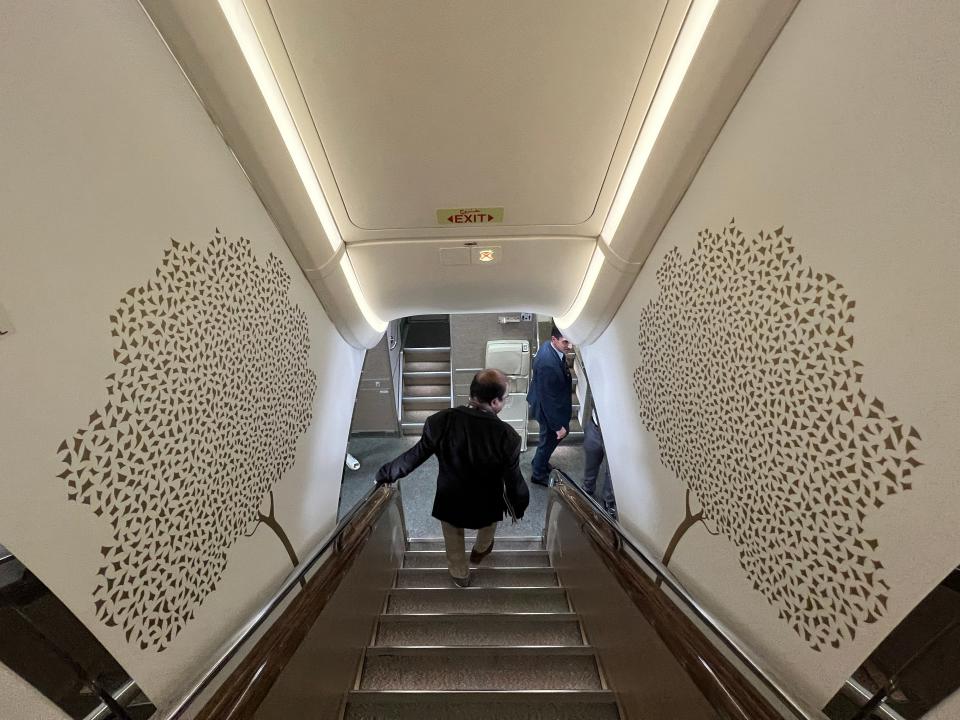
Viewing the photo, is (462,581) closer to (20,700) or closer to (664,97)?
(20,700)

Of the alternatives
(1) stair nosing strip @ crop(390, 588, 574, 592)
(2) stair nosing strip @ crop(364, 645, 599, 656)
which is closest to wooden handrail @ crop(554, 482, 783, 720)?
(2) stair nosing strip @ crop(364, 645, 599, 656)

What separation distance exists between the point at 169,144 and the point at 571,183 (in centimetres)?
148

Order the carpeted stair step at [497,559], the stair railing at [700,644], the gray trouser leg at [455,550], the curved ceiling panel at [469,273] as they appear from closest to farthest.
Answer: the stair railing at [700,644]
the curved ceiling panel at [469,273]
the gray trouser leg at [455,550]
the carpeted stair step at [497,559]

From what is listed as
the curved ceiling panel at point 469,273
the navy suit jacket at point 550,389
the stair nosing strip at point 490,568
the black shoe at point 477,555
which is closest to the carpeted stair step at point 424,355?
the navy suit jacket at point 550,389

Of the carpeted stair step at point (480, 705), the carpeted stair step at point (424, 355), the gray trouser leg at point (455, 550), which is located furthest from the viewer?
the carpeted stair step at point (424, 355)

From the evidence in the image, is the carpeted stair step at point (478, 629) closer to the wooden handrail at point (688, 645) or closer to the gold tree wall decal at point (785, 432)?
the wooden handrail at point (688, 645)

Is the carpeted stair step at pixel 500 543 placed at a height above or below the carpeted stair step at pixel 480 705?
above

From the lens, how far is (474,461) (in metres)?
2.52

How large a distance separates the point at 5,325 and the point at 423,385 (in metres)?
5.93

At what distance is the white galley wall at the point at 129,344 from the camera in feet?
2.65

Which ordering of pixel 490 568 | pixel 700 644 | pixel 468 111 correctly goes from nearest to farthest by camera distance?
1. pixel 700 644
2. pixel 468 111
3. pixel 490 568

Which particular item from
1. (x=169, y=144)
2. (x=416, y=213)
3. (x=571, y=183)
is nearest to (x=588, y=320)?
(x=571, y=183)

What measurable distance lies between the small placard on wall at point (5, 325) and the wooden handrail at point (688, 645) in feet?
6.29

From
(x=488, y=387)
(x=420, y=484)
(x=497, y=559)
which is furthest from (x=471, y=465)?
(x=420, y=484)
